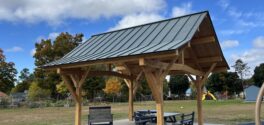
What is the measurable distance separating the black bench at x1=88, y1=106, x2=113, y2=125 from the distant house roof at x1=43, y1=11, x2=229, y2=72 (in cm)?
205

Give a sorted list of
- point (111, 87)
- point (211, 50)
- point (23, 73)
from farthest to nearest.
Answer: point (23, 73)
point (111, 87)
point (211, 50)

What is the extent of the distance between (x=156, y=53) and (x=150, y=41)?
2.08m

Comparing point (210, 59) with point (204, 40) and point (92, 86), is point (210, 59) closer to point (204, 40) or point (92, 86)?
point (204, 40)

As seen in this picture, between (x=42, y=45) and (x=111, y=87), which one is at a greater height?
(x=42, y=45)

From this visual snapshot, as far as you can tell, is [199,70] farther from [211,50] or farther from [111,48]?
[111,48]

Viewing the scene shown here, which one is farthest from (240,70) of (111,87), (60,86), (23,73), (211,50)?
(211,50)

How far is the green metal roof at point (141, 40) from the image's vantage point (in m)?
9.02

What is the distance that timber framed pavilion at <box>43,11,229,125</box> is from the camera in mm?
8461

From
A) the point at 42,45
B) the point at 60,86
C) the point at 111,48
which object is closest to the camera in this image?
the point at 111,48

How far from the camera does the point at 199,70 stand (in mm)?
12242

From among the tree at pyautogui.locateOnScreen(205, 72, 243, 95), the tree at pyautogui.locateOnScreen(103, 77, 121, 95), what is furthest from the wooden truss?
the tree at pyautogui.locateOnScreen(205, 72, 243, 95)

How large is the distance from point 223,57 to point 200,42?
1528 millimetres

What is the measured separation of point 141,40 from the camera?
10461 millimetres

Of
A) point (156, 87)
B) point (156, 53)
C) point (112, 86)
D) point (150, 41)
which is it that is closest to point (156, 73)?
point (156, 87)
